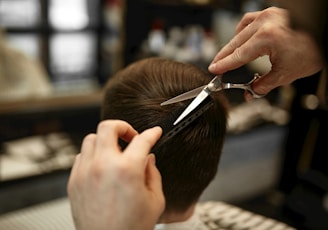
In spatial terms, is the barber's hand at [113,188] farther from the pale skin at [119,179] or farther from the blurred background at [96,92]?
the blurred background at [96,92]

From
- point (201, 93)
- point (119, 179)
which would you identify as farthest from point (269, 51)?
point (119, 179)

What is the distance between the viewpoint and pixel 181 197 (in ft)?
3.26

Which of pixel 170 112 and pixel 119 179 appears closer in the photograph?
pixel 119 179

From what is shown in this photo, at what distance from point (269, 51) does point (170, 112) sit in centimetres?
24

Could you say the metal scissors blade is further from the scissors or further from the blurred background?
the blurred background

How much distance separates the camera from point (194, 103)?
806 mm

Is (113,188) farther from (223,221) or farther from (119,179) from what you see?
(223,221)

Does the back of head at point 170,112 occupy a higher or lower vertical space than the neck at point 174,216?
higher

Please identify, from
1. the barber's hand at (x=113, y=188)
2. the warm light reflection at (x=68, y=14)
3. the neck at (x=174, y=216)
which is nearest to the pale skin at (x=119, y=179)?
the barber's hand at (x=113, y=188)

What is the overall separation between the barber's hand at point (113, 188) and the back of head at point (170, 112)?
25 cm

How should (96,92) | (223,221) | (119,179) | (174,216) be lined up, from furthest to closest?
(96,92)
(223,221)
(174,216)
(119,179)

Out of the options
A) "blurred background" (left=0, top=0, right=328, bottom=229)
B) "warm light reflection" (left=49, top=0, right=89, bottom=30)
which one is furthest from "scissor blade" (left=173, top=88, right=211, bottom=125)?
"warm light reflection" (left=49, top=0, right=89, bottom=30)

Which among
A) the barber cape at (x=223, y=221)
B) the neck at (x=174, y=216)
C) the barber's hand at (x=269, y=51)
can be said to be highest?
the barber's hand at (x=269, y=51)

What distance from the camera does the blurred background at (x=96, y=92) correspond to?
1980 mm
